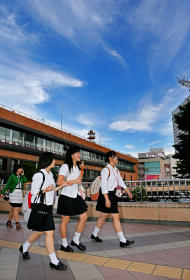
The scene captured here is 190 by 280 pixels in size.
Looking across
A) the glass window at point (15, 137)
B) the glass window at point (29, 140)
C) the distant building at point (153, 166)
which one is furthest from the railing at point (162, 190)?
the distant building at point (153, 166)

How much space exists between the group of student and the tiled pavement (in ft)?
0.61

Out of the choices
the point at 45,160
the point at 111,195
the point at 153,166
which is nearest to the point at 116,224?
the point at 111,195

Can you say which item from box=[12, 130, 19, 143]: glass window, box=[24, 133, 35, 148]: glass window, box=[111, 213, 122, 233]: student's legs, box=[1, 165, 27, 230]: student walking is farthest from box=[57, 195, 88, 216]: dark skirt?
box=[24, 133, 35, 148]: glass window

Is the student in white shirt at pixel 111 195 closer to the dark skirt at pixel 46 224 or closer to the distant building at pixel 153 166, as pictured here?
the dark skirt at pixel 46 224

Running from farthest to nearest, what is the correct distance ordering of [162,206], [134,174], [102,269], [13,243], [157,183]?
[134,174]
[157,183]
[162,206]
[13,243]
[102,269]

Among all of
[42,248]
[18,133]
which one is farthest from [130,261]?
[18,133]

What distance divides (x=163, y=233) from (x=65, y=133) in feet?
126

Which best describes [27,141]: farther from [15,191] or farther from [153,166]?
[153,166]

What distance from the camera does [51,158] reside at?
3463 mm

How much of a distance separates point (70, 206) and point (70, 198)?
0.14 m

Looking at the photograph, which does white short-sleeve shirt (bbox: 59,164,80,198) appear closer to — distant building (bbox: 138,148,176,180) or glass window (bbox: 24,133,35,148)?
glass window (bbox: 24,133,35,148)

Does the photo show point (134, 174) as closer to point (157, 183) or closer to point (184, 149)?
point (184, 149)

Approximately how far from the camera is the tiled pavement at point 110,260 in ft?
9.52

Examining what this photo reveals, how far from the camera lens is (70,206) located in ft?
12.7
